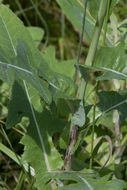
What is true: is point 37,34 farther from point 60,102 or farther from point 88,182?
point 88,182

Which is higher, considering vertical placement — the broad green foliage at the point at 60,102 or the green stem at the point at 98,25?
the green stem at the point at 98,25

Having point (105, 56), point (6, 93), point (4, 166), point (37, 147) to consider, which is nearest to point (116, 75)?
point (105, 56)

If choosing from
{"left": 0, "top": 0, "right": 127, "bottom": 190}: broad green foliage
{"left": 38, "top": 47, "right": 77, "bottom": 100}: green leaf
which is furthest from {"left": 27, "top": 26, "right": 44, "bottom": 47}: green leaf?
{"left": 38, "top": 47, "right": 77, "bottom": 100}: green leaf

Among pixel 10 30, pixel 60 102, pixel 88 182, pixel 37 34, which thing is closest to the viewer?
pixel 88 182

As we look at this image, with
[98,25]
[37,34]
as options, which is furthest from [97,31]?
[37,34]

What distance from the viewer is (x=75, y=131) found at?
1.06 meters

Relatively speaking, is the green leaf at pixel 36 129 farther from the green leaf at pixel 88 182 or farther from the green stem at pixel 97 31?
the green stem at pixel 97 31

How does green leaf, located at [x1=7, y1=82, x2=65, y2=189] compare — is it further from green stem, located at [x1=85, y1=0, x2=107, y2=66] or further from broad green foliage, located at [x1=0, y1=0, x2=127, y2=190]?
green stem, located at [x1=85, y1=0, x2=107, y2=66]

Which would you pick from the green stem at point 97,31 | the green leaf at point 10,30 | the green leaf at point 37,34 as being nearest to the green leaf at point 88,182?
the green stem at point 97,31

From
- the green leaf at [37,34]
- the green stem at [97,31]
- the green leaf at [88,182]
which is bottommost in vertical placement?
the green leaf at [88,182]

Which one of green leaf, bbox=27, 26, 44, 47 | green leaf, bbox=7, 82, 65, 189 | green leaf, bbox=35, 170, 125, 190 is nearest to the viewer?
green leaf, bbox=35, 170, 125, 190

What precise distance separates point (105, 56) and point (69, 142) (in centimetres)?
29

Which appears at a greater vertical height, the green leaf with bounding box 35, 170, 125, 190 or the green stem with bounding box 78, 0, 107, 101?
the green stem with bounding box 78, 0, 107, 101

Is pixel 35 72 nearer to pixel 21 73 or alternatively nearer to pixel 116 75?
pixel 21 73
